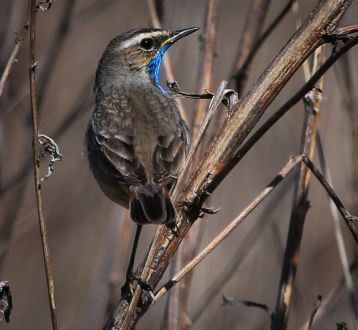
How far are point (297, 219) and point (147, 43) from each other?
78.2 inches

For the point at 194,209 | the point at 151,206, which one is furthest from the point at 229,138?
the point at 151,206

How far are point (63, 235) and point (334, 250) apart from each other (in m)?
2.55

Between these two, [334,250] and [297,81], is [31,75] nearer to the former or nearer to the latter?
[334,250]

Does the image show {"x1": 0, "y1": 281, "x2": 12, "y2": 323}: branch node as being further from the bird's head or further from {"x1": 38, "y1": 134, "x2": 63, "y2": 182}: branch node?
the bird's head

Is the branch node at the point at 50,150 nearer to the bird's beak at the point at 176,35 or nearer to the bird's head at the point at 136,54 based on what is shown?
the bird's beak at the point at 176,35

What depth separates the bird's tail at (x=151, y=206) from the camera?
3218 millimetres

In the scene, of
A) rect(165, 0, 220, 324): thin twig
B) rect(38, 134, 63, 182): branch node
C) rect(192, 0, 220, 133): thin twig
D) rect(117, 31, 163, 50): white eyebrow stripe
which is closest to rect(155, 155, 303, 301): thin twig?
rect(38, 134, 63, 182): branch node

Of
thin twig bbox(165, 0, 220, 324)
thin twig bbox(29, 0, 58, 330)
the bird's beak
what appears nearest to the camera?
thin twig bbox(29, 0, 58, 330)

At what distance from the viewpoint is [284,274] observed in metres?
3.58

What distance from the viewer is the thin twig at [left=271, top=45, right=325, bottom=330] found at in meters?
3.53

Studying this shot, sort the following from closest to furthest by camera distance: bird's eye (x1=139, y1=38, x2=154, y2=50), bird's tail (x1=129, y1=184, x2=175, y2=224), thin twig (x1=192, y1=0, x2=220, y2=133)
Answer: bird's tail (x1=129, y1=184, x2=175, y2=224)
thin twig (x1=192, y1=0, x2=220, y2=133)
bird's eye (x1=139, y1=38, x2=154, y2=50)

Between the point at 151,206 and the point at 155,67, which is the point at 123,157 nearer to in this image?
the point at 151,206

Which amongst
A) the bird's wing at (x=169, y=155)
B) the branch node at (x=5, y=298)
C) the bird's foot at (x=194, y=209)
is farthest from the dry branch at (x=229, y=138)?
the bird's wing at (x=169, y=155)

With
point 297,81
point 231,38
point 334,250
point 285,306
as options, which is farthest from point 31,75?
point 231,38
